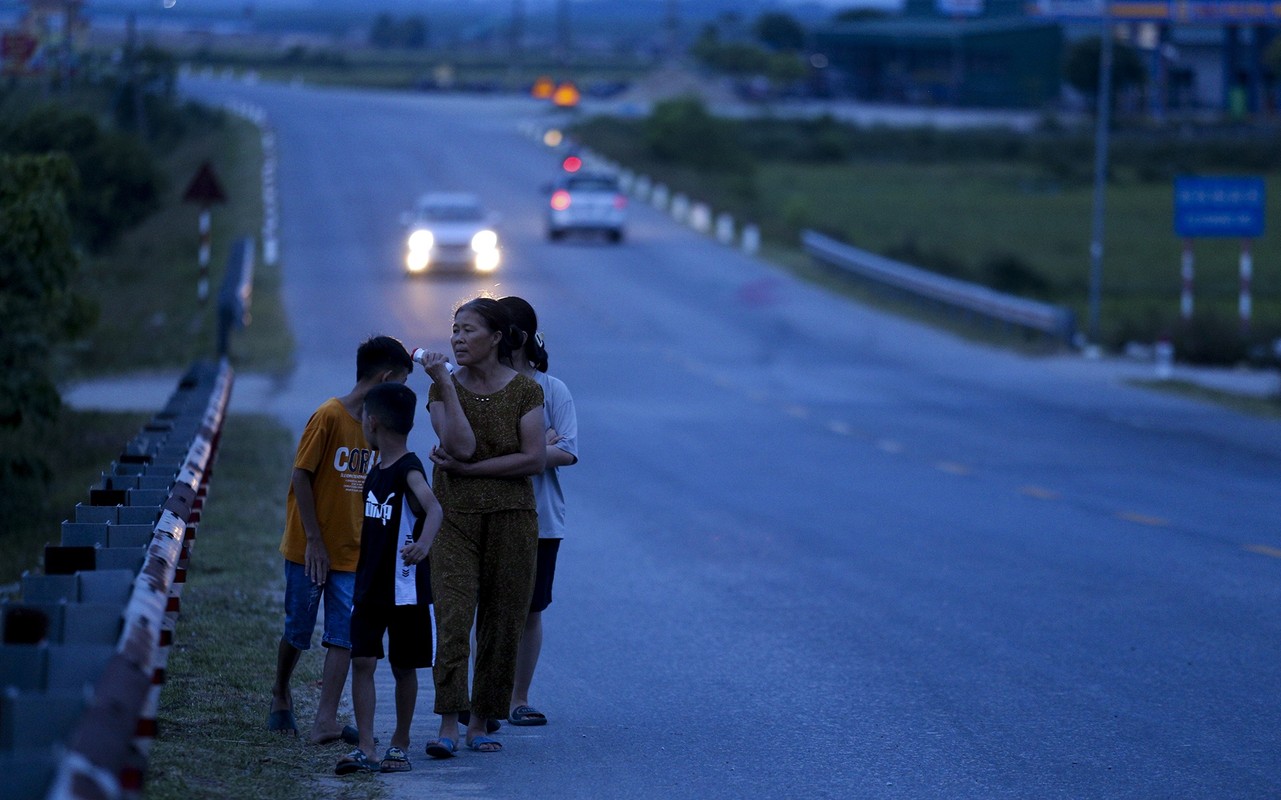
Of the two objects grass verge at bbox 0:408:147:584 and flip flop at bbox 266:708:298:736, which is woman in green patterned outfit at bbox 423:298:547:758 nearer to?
flip flop at bbox 266:708:298:736

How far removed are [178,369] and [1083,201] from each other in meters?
54.1

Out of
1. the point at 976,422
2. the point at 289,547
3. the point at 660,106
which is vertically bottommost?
the point at 976,422

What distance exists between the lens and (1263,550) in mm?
11977

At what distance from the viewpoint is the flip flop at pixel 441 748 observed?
6.89 meters

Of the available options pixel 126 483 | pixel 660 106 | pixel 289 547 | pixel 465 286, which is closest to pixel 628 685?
pixel 289 547

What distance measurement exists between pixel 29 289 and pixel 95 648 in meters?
10.4

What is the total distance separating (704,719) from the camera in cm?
767

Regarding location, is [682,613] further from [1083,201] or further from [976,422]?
[1083,201]

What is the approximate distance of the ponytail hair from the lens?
7043 millimetres

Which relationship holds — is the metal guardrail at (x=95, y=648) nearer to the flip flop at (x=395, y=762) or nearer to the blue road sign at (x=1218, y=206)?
the flip flop at (x=395, y=762)

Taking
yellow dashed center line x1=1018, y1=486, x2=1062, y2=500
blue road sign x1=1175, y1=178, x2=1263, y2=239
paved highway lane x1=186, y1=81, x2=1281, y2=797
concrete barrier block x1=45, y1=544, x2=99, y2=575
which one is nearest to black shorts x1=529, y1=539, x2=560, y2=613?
paved highway lane x1=186, y1=81, x2=1281, y2=797

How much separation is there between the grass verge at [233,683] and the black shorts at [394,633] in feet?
1.64

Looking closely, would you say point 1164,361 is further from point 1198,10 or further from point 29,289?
point 1198,10

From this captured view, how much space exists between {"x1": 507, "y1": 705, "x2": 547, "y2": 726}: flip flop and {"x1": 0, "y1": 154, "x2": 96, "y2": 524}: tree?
7.47 meters
